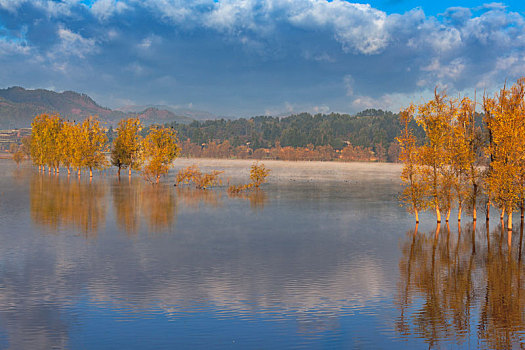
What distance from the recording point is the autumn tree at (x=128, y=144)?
9762 centimetres

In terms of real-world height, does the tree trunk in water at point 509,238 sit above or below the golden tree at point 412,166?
below

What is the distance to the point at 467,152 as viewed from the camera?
129 ft

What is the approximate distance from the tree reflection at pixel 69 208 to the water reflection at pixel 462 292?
73.2ft

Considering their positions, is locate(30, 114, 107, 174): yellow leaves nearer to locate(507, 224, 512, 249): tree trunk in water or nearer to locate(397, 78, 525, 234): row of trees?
locate(397, 78, 525, 234): row of trees

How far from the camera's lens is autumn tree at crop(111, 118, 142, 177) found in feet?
320

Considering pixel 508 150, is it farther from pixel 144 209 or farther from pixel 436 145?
pixel 144 209

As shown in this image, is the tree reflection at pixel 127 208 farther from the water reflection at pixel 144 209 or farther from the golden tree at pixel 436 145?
the golden tree at pixel 436 145

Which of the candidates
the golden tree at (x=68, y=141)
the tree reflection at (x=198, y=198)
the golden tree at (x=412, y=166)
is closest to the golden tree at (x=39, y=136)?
the golden tree at (x=68, y=141)

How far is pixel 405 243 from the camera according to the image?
34.3 meters

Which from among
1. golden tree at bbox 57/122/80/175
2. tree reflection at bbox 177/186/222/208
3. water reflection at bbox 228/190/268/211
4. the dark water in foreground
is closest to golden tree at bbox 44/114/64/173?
golden tree at bbox 57/122/80/175

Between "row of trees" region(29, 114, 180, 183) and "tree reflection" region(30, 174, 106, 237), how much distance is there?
17.2 meters

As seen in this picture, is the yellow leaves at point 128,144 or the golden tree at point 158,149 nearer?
the golden tree at point 158,149

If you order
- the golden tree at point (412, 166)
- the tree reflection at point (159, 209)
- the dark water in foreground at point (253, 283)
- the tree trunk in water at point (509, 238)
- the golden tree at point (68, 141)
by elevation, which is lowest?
the dark water in foreground at point (253, 283)

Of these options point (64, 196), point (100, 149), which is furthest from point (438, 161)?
point (100, 149)
